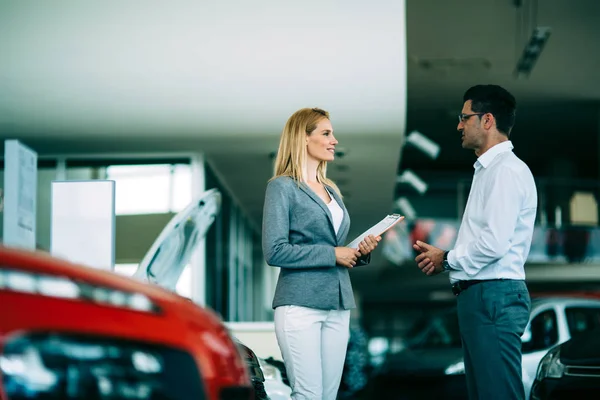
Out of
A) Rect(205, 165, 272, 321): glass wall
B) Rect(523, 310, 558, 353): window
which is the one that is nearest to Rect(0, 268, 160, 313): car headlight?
Rect(523, 310, 558, 353): window

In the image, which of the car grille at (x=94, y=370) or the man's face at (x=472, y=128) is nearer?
the car grille at (x=94, y=370)

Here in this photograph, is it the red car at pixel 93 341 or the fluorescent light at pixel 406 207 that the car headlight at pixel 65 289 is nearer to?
the red car at pixel 93 341

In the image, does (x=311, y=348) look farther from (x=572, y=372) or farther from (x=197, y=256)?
(x=197, y=256)

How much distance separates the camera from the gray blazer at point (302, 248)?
12.0 ft

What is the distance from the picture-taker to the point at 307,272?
12.1 feet

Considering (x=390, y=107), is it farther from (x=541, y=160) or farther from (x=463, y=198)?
(x=541, y=160)

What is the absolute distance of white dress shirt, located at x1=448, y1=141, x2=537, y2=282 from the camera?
3686mm

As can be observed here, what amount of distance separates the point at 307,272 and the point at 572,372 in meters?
2.53

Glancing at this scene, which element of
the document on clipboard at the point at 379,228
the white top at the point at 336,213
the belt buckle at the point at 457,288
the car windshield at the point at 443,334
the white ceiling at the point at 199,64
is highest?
the white ceiling at the point at 199,64

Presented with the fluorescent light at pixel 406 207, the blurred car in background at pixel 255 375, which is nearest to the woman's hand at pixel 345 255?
the blurred car in background at pixel 255 375

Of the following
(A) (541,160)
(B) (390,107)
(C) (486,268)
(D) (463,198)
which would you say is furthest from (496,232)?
(A) (541,160)

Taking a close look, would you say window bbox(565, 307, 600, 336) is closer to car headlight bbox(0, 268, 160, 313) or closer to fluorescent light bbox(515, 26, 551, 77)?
fluorescent light bbox(515, 26, 551, 77)

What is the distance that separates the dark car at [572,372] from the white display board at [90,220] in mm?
3246

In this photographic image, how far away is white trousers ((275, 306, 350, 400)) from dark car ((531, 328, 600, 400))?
2.26m
